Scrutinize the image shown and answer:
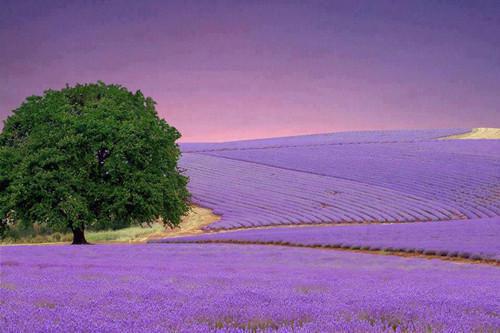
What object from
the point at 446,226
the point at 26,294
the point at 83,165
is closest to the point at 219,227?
the point at 83,165

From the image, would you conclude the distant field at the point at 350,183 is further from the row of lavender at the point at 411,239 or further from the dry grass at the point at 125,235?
the row of lavender at the point at 411,239

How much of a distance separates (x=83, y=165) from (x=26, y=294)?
68.5 feet

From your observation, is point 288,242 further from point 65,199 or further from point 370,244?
point 65,199

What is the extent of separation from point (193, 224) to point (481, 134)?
60405 mm

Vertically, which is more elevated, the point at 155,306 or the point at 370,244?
the point at 155,306

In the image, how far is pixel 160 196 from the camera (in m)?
25.6

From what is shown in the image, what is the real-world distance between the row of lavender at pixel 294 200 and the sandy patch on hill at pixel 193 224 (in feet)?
1.92

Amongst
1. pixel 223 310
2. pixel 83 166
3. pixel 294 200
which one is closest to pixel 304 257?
pixel 223 310

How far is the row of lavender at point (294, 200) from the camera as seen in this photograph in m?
32.4

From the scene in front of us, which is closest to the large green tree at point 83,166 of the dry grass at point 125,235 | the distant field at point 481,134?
the dry grass at point 125,235

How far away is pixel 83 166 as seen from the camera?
25.2 meters

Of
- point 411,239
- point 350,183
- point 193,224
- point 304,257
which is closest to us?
point 304,257

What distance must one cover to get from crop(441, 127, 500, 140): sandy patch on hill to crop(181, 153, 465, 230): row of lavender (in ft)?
130

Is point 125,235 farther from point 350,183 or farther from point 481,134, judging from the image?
point 481,134
